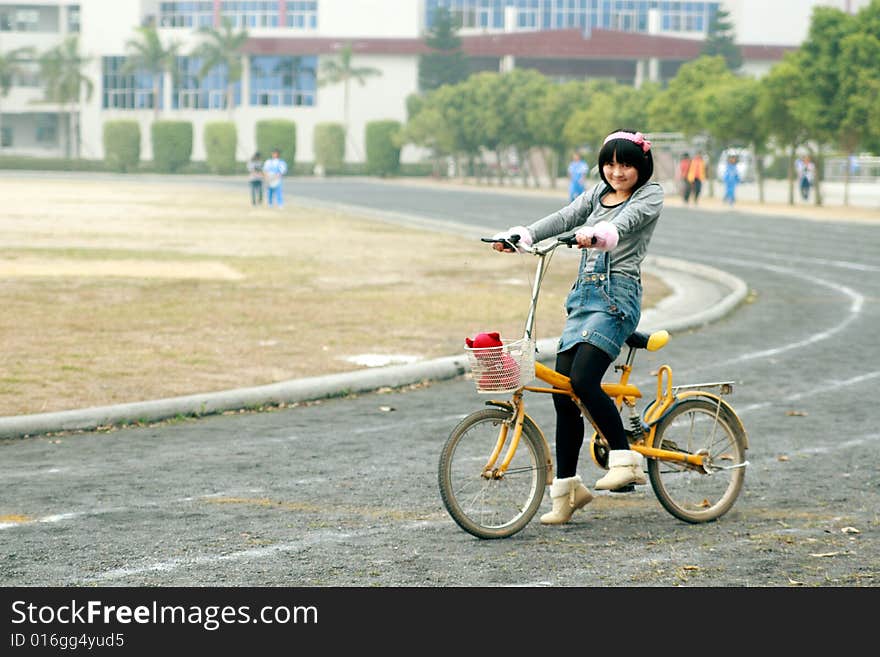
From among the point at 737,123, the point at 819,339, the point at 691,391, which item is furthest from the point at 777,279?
the point at 737,123

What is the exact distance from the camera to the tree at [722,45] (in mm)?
110000

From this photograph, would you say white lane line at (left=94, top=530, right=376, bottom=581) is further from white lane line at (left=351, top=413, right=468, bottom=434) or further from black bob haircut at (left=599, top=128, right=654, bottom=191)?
white lane line at (left=351, top=413, right=468, bottom=434)

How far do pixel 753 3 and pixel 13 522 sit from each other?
397 feet

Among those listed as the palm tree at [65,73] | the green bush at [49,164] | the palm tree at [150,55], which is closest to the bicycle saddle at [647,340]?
the green bush at [49,164]

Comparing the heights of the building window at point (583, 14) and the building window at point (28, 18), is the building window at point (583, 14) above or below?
above

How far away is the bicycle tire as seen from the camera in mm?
7031

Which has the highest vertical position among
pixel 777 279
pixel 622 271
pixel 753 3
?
pixel 753 3

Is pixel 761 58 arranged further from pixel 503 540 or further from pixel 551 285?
pixel 503 540

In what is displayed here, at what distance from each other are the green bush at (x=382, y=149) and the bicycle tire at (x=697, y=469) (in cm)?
9752

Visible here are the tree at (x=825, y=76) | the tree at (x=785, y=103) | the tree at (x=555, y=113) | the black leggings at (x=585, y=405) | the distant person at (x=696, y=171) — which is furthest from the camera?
the tree at (x=555, y=113)

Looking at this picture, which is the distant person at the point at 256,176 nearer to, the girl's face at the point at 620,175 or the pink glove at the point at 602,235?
the girl's face at the point at 620,175

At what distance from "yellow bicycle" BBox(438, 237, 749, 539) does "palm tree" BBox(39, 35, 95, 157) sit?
108209 mm

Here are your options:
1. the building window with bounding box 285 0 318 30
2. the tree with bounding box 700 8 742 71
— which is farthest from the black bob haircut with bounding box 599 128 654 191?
the building window with bounding box 285 0 318 30
